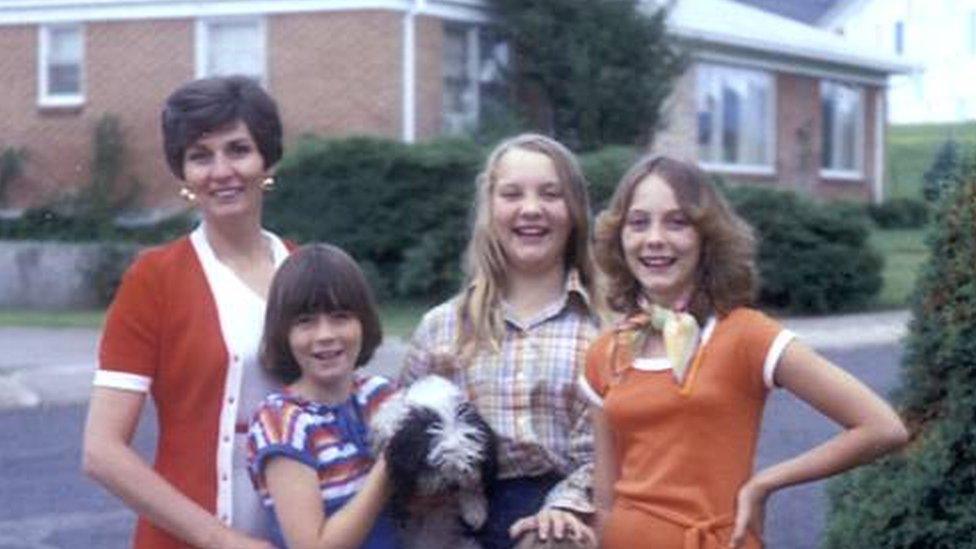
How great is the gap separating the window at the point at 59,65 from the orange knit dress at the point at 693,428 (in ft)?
87.3

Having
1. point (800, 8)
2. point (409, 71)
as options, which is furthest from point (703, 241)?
point (800, 8)

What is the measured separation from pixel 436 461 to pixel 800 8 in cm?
4607

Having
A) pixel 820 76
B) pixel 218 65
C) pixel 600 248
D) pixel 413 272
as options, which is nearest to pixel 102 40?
pixel 218 65

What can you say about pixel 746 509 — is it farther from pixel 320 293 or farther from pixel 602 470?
pixel 320 293

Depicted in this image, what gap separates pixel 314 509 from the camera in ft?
12.7

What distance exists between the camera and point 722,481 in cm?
400

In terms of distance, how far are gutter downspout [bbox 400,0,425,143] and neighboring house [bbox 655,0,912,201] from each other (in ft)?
16.6

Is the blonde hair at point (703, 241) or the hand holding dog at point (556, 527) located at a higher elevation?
the blonde hair at point (703, 241)

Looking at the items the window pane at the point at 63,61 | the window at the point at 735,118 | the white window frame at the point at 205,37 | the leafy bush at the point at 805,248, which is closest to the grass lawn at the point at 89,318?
the leafy bush at the point at 805,248

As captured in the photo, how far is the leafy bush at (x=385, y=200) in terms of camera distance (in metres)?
23.1

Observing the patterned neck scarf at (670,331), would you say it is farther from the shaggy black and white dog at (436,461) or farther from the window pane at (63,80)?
the window pane at (63,80)

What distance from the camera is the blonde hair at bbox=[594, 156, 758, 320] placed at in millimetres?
4082

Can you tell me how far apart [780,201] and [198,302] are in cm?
1980

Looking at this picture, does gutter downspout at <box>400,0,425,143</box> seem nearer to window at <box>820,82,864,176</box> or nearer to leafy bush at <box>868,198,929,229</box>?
window at <box>820,82,864,176</box>
